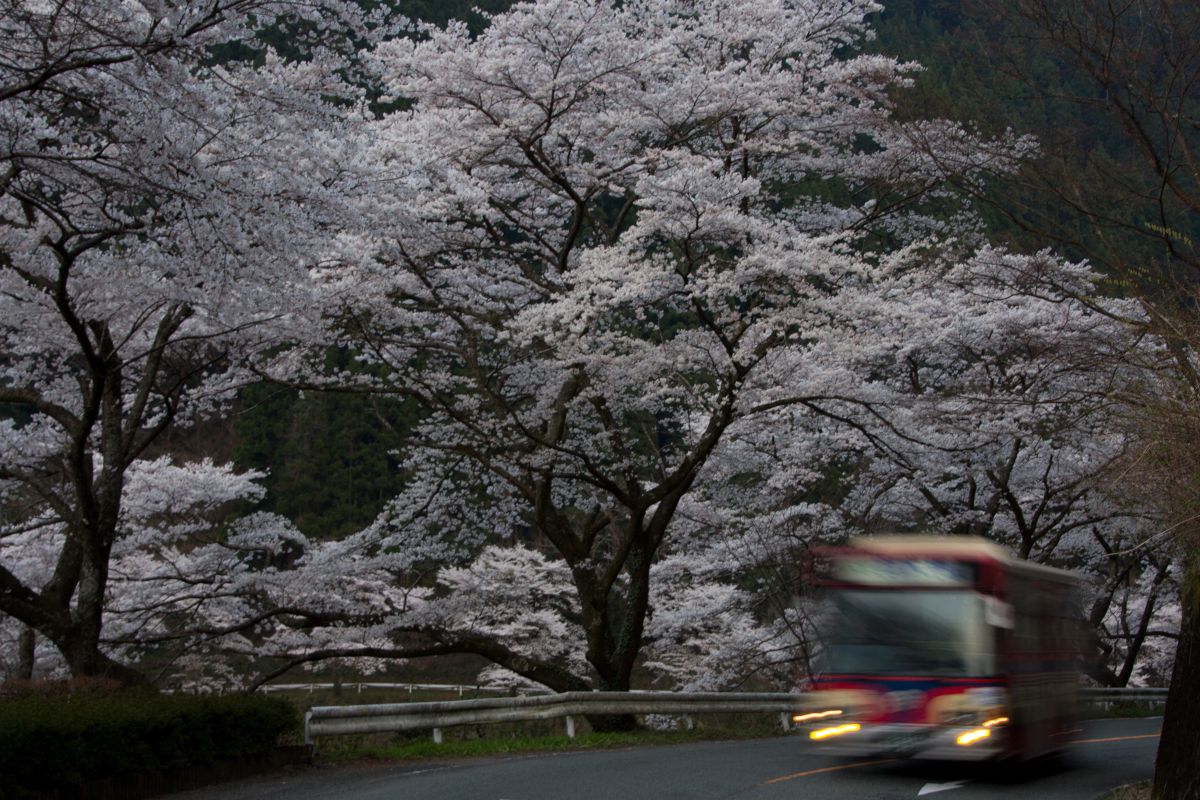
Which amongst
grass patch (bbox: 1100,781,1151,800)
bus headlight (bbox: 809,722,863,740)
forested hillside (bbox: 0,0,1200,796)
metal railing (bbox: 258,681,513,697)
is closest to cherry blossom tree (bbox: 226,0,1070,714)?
forested hillside (bbox: 0,0,1200,796)

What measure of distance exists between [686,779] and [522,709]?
4685 mm

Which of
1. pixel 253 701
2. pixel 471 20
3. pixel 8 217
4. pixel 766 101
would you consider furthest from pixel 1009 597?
pixel 471 20

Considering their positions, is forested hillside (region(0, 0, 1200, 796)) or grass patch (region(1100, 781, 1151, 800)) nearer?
forested hillside (region(0, 0, 1200, 796))

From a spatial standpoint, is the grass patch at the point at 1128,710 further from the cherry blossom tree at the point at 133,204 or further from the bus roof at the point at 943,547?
the cherry blossom tree at the point at 133,204

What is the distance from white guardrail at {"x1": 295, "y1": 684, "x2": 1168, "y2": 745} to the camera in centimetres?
1248

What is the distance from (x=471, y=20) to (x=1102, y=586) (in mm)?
34909

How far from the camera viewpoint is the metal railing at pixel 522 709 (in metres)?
12.5

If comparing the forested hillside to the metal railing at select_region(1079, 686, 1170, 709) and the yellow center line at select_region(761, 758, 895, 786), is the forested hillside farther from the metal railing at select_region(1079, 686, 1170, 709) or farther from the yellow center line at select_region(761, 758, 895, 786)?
the yellow center line at select_region(761, 758, 895, 786)

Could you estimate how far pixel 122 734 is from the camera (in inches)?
371

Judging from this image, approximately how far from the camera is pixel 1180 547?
10461 millimetres

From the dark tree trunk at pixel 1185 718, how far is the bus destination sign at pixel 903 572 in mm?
1864

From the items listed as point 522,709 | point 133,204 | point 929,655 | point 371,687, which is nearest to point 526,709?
point 522,709

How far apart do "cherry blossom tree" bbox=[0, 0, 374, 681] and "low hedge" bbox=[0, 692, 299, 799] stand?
371 centimetres

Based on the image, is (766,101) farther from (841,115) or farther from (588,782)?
(588,782)
